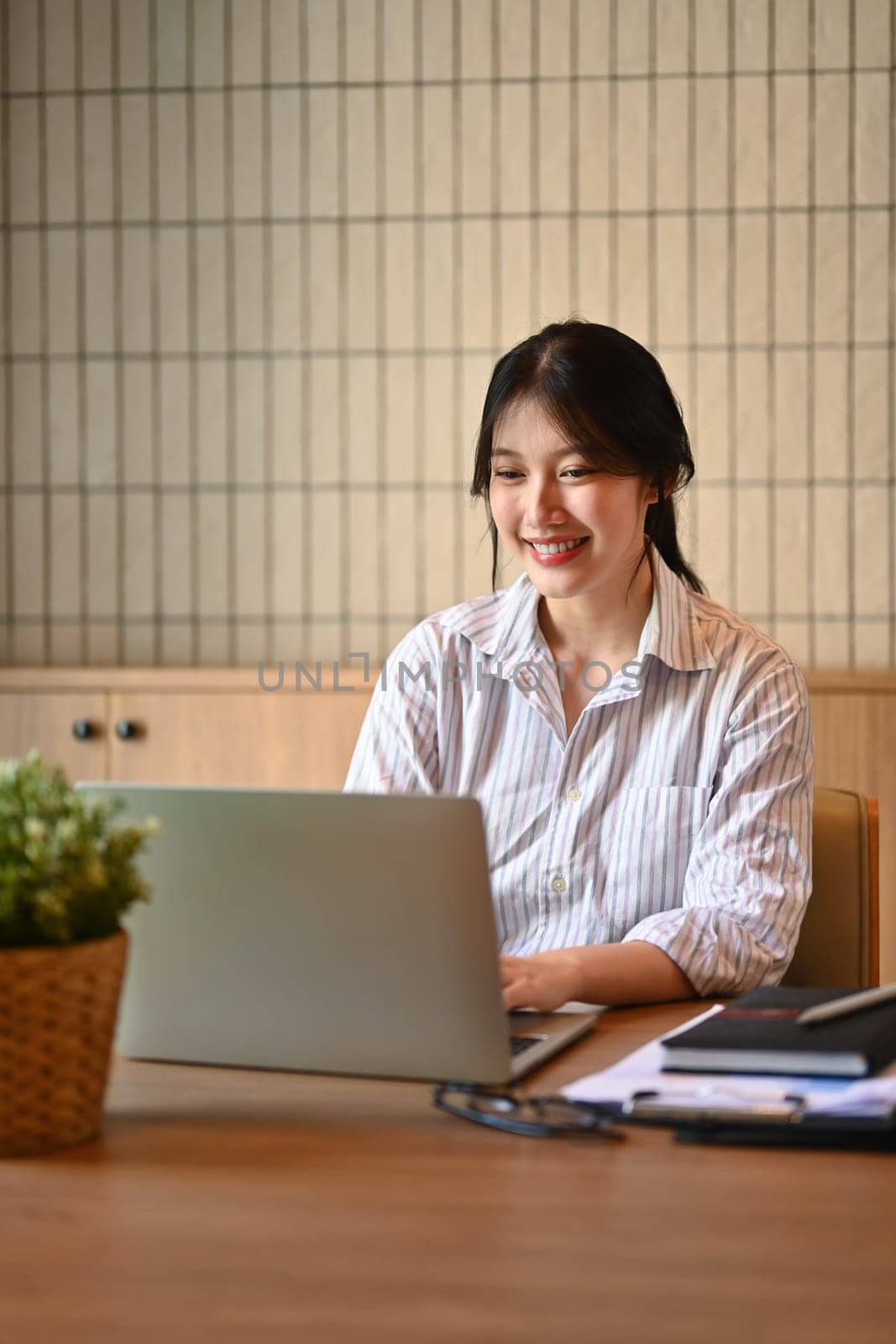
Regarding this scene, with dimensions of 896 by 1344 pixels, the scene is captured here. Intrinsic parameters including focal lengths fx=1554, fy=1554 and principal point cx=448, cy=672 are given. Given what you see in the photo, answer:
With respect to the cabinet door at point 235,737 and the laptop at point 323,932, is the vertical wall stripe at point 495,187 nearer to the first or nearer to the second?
the cabinet door at point 235,737

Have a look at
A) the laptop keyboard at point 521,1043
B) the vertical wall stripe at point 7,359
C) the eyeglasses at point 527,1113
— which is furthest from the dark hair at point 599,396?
the vertical wall stripe at point 7,359

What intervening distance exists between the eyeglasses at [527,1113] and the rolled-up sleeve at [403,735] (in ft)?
2.59

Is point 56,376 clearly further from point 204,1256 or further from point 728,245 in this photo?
point 204,1256

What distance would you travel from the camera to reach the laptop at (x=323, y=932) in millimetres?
1109

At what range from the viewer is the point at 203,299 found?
Answer: 3801 millimetres

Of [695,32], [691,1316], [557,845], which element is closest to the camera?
[691,1316]

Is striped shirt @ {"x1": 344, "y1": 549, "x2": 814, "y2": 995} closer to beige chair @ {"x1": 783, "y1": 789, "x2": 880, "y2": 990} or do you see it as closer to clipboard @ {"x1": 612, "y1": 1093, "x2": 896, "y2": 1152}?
beige chair @ {"x1": 783, "y1": 789, "x2": 880, "y2": 990}

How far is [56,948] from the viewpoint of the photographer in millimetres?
1022

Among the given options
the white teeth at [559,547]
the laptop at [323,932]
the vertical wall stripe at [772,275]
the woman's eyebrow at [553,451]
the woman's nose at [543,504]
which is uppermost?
the vertical wall stripe at [772,275]

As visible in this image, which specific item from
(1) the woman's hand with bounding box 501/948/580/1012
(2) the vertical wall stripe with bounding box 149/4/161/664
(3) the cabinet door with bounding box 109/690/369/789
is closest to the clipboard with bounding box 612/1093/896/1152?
(1) the woman's hand with bounding box 501/948/580/1012

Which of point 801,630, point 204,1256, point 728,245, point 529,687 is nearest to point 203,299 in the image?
point 728,245

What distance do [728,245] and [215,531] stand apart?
1409mm

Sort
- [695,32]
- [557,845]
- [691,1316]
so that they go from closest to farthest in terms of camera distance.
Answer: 1. [691,1316]
2. [557,845]
3. [695,32]

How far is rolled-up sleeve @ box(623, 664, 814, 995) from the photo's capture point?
1.57 meters
